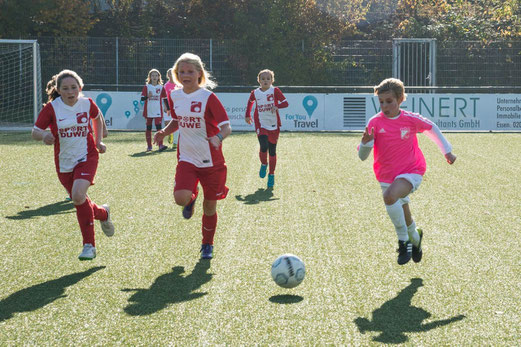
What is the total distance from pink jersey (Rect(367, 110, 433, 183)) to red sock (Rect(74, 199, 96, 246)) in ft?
8.38

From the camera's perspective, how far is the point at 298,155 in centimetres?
1584

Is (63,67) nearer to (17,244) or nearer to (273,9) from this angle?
(273,9)

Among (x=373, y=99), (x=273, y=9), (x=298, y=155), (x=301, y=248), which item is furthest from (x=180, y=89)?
(x=273, y=9)

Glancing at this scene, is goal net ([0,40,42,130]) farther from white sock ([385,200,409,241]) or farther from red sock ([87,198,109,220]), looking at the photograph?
white sock ([385,200,409,241])

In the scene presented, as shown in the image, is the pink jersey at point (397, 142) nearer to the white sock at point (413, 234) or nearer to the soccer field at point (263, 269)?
the white sock at point (413, 234)

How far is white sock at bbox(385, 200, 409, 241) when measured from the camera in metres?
6.04

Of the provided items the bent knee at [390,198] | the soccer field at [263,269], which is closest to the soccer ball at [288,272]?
the soccer field at [263,269]

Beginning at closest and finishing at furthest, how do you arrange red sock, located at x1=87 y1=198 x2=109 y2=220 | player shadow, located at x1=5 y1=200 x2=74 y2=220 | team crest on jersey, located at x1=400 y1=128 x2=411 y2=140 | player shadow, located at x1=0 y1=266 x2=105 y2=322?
player shadow, located at x1=0 y1=266 x2=105 y2=322 < team crest on jersey, located at x1=400 y1=128 x2=411 y2=140 < red sock, located at x1=87 y1=198 x2=109 y2=220 < player shadow, located at x1=5 y1=200 x2=74 y2=220

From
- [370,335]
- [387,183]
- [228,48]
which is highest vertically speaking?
[228,48]

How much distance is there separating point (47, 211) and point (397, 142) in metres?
4.68

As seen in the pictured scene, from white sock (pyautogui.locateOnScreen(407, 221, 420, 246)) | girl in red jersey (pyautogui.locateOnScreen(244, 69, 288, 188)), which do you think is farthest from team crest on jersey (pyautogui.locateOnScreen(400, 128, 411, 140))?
girl in red jersey (pyautogui.locateOnScreen(244, 69, 288, 188))

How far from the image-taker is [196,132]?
6383 millimetres

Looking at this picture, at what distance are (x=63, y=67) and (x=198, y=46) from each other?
4598 mm

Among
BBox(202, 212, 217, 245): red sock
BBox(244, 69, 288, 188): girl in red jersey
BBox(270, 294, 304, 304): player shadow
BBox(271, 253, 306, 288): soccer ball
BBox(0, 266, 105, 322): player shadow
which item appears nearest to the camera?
BBox(0, 266, 105, 322): player shadow
